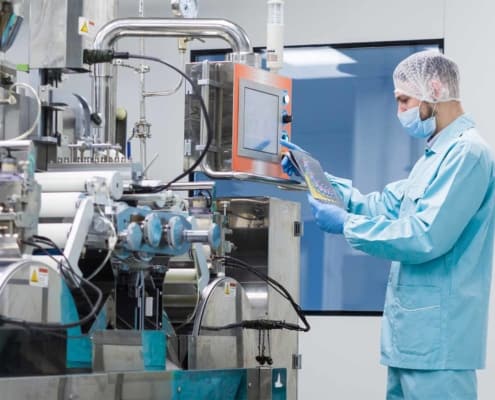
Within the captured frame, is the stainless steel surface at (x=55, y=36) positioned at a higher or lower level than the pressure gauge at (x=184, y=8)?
lower

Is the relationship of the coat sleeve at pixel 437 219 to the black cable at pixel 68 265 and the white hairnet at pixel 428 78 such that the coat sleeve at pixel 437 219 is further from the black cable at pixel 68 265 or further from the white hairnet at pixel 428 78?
the black cable at pixel 68 265

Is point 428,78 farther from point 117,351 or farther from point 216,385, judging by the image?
point 117,351

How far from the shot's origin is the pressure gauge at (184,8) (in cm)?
356

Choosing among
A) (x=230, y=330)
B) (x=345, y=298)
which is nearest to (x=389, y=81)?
(x=345, y=298)

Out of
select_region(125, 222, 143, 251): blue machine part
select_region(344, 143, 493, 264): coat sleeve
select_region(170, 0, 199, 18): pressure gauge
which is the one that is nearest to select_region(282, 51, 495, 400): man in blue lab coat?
select_region(344, 143, 493, 264): coat sleeve

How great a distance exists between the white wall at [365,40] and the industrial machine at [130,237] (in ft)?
4.48

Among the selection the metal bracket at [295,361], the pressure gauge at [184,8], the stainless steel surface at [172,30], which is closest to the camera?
the stainless steel surface at [172,30]

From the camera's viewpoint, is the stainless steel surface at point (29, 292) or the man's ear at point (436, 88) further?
the man's ear at point (436, 88)

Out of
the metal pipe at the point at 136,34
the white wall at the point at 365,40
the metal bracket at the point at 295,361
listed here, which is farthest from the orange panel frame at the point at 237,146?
the white wall at the point at 365,40

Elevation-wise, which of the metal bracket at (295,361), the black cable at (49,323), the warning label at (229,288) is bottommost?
the metal bracket at (295,361)

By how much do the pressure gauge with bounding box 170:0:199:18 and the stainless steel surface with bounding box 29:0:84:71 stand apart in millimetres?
852

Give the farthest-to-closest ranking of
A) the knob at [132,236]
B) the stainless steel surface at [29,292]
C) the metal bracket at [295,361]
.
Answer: the metal bracket at [295,361] < the knob at [132,236] < the stainless steel surface at [29,292]

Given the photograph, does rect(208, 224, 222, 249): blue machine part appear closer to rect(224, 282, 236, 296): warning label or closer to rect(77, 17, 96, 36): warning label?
rect(224, 282, 236, 296): warning label

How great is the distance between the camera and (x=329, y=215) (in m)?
2.89
